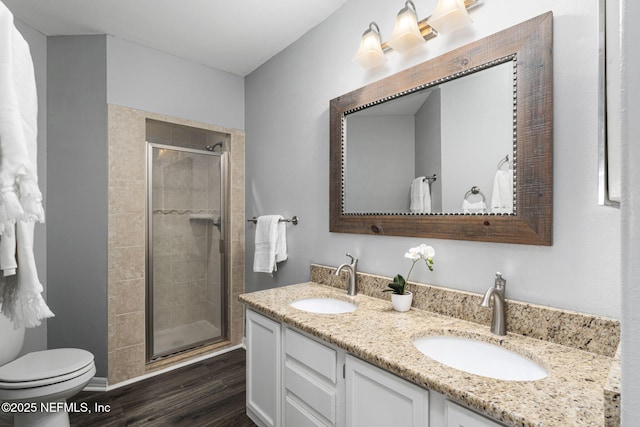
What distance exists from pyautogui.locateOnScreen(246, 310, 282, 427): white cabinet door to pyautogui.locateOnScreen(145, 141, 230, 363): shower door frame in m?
1.08

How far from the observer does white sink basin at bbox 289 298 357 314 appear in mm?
1718

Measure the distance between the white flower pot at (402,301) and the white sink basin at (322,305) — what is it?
1.03 ft

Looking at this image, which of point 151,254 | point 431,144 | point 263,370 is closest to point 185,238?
point 151,254

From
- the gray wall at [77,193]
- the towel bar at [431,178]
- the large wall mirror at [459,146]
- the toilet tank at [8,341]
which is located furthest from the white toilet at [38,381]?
the towel bar at [431,178]

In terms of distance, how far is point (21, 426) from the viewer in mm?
1506

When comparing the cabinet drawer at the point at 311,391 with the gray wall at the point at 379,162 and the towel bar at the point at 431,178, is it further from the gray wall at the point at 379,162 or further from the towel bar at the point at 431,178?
the towel bar at the point at 431,178

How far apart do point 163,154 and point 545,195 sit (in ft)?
8.25

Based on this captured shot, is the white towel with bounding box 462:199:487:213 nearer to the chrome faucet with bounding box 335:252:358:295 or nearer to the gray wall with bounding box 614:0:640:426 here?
the chrome faucet with bounding box 335:252:358:295

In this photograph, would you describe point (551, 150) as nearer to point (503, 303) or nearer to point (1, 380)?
point (503, 303)

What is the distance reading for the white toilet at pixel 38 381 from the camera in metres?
1.47

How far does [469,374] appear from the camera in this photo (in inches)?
34.9

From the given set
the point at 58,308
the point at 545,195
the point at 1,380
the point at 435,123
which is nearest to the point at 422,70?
the point at 435,123

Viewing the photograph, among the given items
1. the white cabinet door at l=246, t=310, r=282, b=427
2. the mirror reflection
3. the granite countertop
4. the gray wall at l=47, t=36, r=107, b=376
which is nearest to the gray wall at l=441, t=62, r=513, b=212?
the mirror reflection

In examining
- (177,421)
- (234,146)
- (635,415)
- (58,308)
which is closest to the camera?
(635,415)
